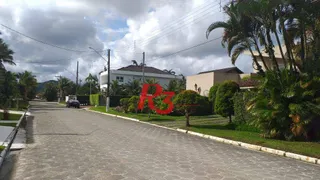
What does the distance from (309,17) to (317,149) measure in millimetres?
5678

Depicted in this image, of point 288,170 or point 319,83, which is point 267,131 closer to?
point 319,83

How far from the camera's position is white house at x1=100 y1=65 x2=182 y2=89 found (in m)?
66.9

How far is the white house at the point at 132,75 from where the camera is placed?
66.9 metres

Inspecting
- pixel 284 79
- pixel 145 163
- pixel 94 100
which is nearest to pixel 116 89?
pixel 94 100

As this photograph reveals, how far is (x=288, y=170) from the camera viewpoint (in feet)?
27.1

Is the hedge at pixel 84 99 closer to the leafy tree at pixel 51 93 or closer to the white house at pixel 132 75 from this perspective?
the white house at pixel 132 75

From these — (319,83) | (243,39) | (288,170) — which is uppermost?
(243,39)

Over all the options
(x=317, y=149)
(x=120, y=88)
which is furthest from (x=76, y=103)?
(x=317, y=149)

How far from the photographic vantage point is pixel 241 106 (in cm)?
1730

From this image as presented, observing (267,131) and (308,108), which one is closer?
(308,108)

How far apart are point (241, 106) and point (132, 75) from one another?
173ft

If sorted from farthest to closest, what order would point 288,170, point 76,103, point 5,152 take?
point 76,103
point 5,152
point 288,170

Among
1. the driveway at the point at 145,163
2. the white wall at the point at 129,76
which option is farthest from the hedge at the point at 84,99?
the driveway at the point at 145,163

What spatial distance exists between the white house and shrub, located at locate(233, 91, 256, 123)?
47430 millimetres
